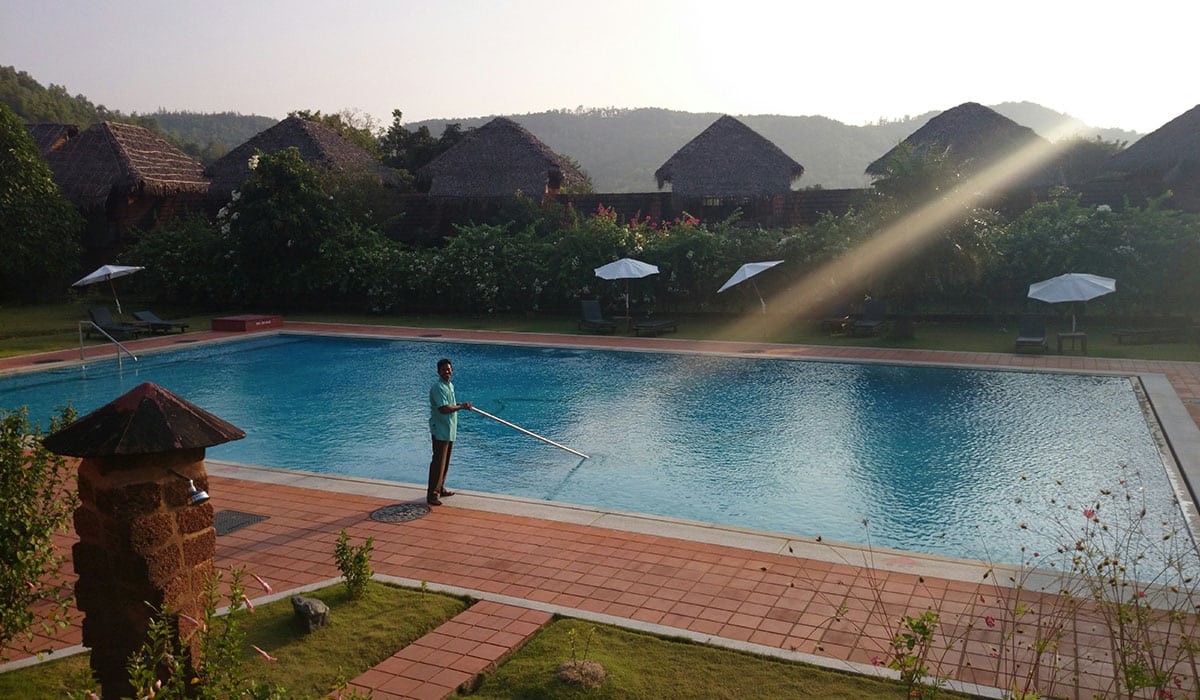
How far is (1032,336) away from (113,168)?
30.5 metres

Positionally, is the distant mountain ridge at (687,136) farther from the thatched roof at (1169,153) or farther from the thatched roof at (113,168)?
the thatched roof at (113,168)

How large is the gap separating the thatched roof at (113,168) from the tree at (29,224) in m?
2.18

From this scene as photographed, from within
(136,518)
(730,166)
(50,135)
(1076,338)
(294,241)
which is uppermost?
(50,135)

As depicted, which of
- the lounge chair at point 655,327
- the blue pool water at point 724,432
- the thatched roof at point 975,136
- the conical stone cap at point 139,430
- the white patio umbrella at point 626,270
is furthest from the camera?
the thatched roof at point 975,136

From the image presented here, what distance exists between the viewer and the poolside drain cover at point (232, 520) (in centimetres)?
788

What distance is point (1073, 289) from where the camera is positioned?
55.4ft

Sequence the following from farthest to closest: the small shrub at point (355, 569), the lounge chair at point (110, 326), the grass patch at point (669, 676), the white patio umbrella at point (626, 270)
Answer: the white patio umbrella at point (626, 270) → the lounge chair at point (110, 326) → the small shrub at point (355, 569) → the grass patch at point (669, 676)

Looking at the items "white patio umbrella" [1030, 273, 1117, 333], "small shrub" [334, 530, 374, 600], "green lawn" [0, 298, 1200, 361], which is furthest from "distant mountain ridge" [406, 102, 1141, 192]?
"small shrub" [334, 530, 374, 600]

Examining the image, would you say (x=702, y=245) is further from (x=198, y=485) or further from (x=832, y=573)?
(x=198, y=485)

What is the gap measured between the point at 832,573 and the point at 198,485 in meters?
4.46

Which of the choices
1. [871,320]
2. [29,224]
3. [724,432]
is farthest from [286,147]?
[724,432]

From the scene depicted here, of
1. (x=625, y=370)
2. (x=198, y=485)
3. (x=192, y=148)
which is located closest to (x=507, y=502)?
(x=198, y=485)

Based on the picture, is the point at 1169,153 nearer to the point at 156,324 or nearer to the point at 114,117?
the point at 156,324

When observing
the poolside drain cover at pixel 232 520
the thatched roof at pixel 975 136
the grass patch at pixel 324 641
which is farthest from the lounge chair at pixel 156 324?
the thatched roof at pixel 975 136
